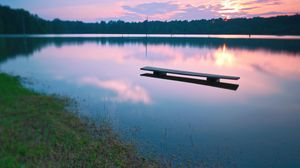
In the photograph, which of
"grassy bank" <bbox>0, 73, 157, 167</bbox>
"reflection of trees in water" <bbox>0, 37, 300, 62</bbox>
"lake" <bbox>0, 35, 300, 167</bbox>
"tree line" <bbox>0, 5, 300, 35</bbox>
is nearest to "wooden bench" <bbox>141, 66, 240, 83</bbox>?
"lake" <bbox>0, 35, 300, 167</bbox>

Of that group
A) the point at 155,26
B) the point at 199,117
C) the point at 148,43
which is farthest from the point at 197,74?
the point at 155,26

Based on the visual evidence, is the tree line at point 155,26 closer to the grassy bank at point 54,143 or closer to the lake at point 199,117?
the lake at point 199,117

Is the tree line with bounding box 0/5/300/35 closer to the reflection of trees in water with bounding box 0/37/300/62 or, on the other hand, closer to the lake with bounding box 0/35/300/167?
the reflection of trees in water with bounding box 0/37/300/62

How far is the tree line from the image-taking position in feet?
259

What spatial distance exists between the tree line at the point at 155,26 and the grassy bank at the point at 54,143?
82.3 metres

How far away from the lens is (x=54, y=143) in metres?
4.95

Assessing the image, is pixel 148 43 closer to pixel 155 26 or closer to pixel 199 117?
pixel 199 117

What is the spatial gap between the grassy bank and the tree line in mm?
82345

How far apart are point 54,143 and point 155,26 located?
118509mm

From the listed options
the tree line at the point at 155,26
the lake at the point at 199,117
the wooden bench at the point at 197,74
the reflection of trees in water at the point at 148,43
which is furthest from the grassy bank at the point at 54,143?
the tree line at the point at 155,26

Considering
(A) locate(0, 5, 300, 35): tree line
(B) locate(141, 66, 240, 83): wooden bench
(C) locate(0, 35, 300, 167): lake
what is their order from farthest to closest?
(A) locate(0, 5, 300, 35): tree line
(B) locate(141, 66, 240, 83): wooden bench
(C) locate(0, 35, 300, 167): lake

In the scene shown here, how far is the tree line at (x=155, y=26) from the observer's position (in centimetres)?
7894

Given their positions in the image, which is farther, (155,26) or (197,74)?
(155,26)

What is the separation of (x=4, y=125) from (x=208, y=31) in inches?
4414
